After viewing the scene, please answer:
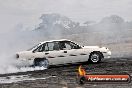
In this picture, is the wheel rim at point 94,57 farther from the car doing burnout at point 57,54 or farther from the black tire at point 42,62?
the black tire at point 42,62

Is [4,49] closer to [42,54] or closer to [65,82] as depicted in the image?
[42,54]

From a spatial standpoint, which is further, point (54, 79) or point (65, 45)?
point (65, 45)

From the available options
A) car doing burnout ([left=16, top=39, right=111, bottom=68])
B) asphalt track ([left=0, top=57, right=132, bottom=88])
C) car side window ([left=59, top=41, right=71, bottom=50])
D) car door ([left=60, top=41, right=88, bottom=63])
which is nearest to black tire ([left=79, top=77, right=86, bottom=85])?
asphalt track ([left=0, top=57, right=132, bottom=88])

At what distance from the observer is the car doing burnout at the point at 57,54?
19.1 metres

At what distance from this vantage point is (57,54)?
63.7 feet

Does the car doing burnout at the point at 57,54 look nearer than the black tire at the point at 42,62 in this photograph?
Yes

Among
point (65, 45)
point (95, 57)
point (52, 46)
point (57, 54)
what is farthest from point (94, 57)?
point (52, 46)

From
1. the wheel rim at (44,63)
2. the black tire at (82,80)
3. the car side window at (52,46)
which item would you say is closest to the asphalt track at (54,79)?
the black tire at (82,80)

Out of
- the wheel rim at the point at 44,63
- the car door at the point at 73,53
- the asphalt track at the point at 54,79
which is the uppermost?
the car door at the point at 73,53

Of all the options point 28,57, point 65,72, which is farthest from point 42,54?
point 65,72

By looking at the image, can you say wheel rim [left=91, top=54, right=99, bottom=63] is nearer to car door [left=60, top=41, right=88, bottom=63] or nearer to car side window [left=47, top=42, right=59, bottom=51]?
car door [left=60, top=41, right=88, bottom=63]

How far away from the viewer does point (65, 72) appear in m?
17.4

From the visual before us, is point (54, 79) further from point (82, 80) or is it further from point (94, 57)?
point (94, 57)

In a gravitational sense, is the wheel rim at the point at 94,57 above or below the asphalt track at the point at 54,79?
above
